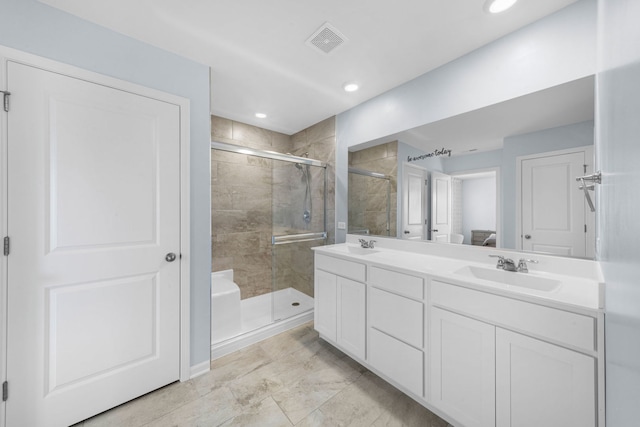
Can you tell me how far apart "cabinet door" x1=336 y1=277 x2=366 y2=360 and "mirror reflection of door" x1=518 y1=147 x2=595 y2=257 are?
44.1 inches

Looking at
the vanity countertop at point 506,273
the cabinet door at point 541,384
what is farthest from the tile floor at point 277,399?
the vanity countertop at point 506,273

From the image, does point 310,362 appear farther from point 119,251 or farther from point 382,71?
point 382,71

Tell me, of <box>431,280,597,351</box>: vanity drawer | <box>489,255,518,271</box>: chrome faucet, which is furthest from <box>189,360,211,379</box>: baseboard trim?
<box>489,255,518,271</box>: chrome faucet

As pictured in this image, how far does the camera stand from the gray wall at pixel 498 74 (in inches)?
50.2

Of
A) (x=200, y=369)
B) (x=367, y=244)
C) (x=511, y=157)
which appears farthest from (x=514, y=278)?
(x=200, y=369)

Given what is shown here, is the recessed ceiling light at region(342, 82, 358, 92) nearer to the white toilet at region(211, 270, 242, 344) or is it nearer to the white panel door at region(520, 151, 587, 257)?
the white panel door at region(520, 151, 587, 257)

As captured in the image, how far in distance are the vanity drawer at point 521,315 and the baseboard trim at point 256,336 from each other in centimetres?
167

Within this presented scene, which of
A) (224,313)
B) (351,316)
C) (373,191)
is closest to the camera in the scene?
(351,316)

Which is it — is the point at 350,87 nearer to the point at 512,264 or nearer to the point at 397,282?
the point at 397,282

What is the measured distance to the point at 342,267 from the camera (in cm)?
196

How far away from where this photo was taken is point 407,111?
2068mm

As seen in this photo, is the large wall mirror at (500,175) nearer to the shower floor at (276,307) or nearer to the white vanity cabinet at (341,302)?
the white vanity cabinet at (341,302)

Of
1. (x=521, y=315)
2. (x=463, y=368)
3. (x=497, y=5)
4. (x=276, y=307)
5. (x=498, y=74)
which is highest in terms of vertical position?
(x=497, y=5)

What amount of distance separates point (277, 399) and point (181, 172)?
1702mm
